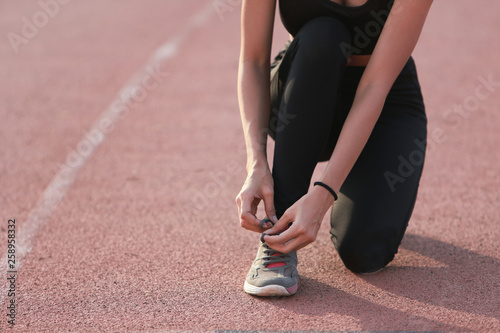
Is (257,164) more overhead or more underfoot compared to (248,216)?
more overhead

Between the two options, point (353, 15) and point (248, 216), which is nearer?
point (248, 216)

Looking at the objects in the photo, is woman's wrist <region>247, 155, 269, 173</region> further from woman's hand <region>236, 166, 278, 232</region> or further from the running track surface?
the running track surface

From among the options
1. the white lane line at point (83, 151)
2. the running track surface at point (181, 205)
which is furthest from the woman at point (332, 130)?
the white lane line at point (83, 151)

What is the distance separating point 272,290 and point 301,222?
360 mm

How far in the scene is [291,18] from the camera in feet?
9.11


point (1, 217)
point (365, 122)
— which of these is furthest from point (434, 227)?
point (1, 217)

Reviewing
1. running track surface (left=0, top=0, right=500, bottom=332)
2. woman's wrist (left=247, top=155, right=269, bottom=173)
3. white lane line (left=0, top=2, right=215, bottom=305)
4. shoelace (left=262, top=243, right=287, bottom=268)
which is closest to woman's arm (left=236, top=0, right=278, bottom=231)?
woman's wrist (left=247, top=155, right=269, bottom=173)

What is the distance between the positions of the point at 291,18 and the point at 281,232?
1.01 meters

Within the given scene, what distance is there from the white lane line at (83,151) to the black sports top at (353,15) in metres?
1.79

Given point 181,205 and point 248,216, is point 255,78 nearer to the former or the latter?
point 248,216

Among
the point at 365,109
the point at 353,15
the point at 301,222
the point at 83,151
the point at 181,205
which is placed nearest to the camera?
the point at 301,222

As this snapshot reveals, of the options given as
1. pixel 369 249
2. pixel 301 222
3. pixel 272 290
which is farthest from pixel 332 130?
pixel 272 290

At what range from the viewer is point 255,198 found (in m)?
2.50

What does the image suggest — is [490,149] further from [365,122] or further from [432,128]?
[365,122]
